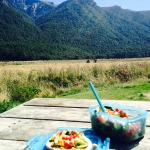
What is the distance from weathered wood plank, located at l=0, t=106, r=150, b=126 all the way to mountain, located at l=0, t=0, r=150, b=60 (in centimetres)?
10232

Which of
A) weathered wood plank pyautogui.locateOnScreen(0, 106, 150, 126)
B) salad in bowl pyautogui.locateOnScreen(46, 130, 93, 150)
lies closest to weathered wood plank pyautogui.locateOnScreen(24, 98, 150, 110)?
weathered wood plank pyautogui.locateOnScreen(0, 106, 150, 126)

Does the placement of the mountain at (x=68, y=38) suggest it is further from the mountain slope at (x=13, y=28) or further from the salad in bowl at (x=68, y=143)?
the salad in bowl at (x=68, y=143)

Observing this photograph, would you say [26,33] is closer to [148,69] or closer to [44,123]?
[148,69]

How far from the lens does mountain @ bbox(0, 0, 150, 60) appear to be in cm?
11376

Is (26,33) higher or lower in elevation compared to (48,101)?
higher

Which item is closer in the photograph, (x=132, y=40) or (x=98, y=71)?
(x=98, y=71)

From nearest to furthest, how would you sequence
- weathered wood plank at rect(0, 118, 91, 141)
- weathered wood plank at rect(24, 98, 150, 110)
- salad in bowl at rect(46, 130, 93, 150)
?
salad in bowl at rect(46, 130, 93, 150) → weathered wood plank at rect(0, 118, 91, 141) → weathered wood plank at rect(24, 98, 150, 110)

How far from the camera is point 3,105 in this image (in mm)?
5164

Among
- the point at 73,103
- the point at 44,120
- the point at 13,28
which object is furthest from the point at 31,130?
the point at 13,28

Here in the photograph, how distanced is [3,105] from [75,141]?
13.3ft

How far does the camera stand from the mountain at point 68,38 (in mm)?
113756

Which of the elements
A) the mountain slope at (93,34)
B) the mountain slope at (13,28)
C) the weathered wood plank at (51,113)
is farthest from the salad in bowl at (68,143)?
the mountain slope at (93,34)

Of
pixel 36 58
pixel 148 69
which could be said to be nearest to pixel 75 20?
pixel 36 58

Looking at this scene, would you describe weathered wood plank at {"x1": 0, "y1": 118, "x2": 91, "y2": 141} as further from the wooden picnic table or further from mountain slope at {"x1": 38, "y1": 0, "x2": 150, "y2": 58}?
mountain slope at {"x1": 38, "y1": 0, "x2": 150, "y2": 58}
